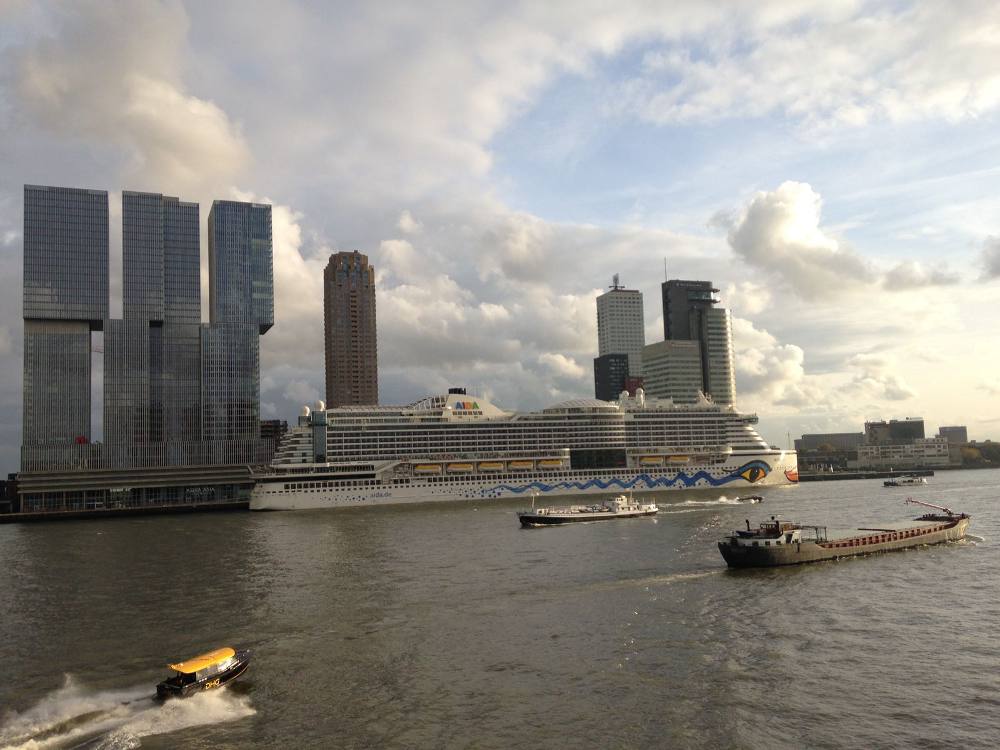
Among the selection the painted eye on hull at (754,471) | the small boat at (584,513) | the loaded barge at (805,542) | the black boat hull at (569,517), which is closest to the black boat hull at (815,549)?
the loaded barge at (805,542)

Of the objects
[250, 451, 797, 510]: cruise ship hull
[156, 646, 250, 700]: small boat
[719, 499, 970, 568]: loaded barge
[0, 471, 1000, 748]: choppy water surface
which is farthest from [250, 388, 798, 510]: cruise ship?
[156, 646, 250, 700]: small boat

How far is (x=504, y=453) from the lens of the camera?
469 ft

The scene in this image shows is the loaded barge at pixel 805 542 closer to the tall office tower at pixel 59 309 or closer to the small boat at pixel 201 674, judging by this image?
the small boat at pixel 201 674

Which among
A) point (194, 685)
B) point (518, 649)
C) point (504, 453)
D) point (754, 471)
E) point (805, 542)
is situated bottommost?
point (518, 649)

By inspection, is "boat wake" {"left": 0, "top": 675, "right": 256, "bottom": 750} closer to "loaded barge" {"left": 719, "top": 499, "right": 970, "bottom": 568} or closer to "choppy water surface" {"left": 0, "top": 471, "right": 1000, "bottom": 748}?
"choppy water surface" {"left": 0, "top": 471, "right": 1000, "bottom": 748}

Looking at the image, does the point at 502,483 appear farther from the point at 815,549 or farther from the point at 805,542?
the point at 815,549

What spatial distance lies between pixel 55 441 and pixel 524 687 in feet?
655

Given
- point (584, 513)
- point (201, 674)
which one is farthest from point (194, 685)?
point (584, 513)

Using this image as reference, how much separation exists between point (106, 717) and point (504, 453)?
118 m

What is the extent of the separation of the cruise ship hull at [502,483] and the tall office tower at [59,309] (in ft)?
305

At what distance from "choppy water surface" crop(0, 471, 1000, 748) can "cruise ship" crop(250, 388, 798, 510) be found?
67.3 metres

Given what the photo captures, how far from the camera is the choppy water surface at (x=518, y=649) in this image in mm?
24750

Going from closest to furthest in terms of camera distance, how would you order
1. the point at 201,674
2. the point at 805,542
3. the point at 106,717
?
the point at 106,717 < the point at 201,674 < the point at 805,542

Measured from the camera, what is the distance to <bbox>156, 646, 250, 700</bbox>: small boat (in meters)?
27.7
